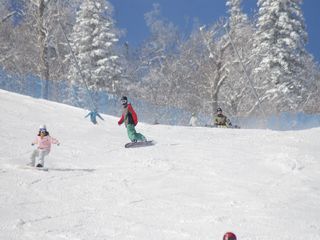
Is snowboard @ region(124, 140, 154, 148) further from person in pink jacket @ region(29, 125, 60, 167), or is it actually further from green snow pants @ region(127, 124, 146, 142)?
person in pink jacket @ region(29, 125, 60, 167)

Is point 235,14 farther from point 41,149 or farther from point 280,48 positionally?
point 41,149

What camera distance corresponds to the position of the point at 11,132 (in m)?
16.7

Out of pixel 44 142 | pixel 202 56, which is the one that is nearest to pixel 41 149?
pixel 44 142

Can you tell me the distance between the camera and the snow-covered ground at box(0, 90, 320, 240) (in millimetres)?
8086

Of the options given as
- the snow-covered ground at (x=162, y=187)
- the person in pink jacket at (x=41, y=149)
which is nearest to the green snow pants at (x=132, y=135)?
the snow-covered ground at (x=162, y=187)

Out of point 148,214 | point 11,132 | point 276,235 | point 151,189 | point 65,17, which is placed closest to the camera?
point 276,235

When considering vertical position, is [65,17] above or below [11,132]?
above

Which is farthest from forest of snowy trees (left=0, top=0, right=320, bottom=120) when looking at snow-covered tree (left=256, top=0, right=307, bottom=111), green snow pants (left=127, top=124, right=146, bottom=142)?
green snow pants (left=127, top=124, right=146, bottom=142)

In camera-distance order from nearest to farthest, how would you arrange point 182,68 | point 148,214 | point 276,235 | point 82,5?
point 276,235 < point 148,214 < point 82,5 < point 182,68

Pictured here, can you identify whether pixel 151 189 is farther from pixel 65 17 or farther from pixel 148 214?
pixel 65 17

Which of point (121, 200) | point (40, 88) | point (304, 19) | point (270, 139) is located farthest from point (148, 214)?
point (304, 19)

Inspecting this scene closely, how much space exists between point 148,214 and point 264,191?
2906mm

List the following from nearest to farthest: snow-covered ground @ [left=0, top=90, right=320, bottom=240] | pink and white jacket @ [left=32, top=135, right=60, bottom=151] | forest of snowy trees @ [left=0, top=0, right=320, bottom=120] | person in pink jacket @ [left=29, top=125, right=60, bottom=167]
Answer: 1. snow-covered ground @ [left=0, top=90, right=320, bottom=240]
2. person in pink jacket @ [left=29, top=125, right=60, bottom=167]
3. pink and white jacket @ [left=32, top=135, right=60, bottom=151]
4. forest of snowy trees @ [left=0, top=0, right=320, bottom=120]

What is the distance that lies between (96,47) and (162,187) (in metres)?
27.8
